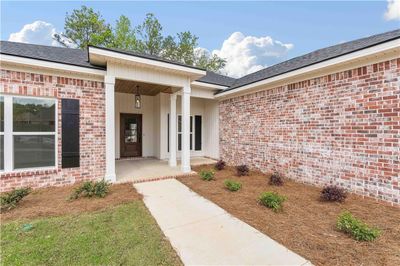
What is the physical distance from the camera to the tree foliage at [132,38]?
1742cm

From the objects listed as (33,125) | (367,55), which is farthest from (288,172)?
(33,125)

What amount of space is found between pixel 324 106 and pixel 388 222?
2866 mm

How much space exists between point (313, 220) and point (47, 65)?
6.89 m

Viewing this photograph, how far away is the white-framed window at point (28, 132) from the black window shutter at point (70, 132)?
21cm

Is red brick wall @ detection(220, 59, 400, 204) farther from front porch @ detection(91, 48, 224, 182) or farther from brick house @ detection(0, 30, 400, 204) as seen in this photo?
front porch @ detection(91, 48, 224, 182)

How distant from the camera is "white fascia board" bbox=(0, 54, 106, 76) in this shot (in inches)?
174

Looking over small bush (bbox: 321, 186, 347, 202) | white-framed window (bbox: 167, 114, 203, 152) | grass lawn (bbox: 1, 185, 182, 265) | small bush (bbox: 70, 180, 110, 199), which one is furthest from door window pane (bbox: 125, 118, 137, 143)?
small bush (bbox: 321, 186, 347, 202)

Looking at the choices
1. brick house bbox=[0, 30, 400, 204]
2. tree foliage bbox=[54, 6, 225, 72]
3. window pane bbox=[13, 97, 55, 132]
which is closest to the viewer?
brick house bbox=[0, 30, 400, 204]

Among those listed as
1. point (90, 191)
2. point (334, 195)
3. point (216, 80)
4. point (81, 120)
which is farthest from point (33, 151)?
point (216, 80)

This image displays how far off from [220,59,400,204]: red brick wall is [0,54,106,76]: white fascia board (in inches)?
215

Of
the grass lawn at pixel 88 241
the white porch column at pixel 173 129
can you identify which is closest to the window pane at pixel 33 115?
the grass lawn at pixel 88 241

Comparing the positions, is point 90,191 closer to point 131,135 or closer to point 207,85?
point 131,135

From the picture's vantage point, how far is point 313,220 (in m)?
3.41

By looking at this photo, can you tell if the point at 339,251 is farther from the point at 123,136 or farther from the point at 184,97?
the point at 123,136
